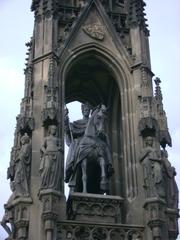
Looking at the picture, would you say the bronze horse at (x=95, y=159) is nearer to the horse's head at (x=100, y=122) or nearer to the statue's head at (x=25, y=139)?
the horse's head at (x=100, y=122)

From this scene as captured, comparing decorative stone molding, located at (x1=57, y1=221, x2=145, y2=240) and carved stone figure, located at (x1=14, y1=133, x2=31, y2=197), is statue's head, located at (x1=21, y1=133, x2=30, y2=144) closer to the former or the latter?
carved stone figure, located at (x1=14, y1=133, x2=31, y2=197)

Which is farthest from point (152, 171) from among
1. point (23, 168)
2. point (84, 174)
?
point (23, 168)

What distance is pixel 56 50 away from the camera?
17.9 metres

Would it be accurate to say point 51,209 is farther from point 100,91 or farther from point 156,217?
point 100,91

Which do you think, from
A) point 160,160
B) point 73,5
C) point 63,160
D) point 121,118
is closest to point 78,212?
point 63,160

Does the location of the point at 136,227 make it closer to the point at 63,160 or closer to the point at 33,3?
the point at 63,160

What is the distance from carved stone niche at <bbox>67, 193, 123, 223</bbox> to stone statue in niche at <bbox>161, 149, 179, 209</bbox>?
1223 mm

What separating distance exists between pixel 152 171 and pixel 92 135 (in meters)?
2.23

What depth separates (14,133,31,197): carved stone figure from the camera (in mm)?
15484

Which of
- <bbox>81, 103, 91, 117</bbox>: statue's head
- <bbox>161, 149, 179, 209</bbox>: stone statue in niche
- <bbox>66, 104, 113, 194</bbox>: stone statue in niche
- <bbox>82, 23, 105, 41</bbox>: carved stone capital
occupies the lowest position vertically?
<bbox>161, 149, 179, 209</bbox>: stone statue in niche

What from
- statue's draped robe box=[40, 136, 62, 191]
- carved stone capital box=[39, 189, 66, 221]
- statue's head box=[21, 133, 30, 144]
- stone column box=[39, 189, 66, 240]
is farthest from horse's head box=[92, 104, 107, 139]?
carved stone capital box=[39, 189, 66, 221]

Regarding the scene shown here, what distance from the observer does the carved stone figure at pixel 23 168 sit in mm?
15484

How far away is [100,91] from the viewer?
19734mm

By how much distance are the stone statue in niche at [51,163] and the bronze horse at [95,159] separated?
47.9 inches
